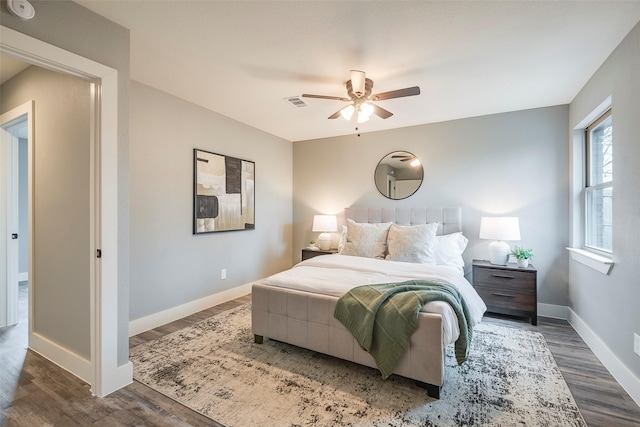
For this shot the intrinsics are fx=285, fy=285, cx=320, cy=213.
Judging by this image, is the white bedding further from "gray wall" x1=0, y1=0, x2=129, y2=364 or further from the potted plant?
"gray wall" x1=0, y1=0, x2=129, y2=364

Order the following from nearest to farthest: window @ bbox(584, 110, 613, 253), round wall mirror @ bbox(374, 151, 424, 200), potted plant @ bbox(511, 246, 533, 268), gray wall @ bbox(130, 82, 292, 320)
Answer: window @ bbox(584, 110, 613, 253) → gray wall @ bbox(130, 82, 292, 320) → potted plant @ bbox(511, 246, 533, 268) → round wall mirror @ bbox(374, 151, 424, 200)

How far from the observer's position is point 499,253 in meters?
3.44

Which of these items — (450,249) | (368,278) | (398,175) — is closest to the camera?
(368,278)

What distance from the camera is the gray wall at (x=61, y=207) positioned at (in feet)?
6.79

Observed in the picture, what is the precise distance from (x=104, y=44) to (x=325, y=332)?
2638 mm

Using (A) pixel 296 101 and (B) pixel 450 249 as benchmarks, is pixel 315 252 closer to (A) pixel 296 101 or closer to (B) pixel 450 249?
(B) pixel 450 249

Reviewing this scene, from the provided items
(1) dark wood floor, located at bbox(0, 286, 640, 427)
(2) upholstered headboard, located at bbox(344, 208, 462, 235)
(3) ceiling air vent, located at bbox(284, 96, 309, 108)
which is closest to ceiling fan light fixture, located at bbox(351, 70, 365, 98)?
(3) ceiling air vent, located at bbox(284, 96, 309, 108)

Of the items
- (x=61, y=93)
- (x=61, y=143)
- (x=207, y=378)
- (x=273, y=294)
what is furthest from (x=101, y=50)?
(x=207, y=378)

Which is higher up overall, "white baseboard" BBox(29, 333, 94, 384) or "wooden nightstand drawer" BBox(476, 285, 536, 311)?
"wooden nightstand drawer" BBox(476, 285, 536, 311)

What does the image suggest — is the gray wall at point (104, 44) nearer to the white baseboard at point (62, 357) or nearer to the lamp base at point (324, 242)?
the white baseboard at point (62, 357)

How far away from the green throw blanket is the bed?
6 cm

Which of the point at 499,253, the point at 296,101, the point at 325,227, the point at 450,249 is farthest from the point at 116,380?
the point at 499,253

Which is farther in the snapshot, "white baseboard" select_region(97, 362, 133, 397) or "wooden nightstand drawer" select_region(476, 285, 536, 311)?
"wooden nightstand drawer" select_region(476, 285, 536, 311)

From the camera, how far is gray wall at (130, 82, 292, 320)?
9.53 ft
